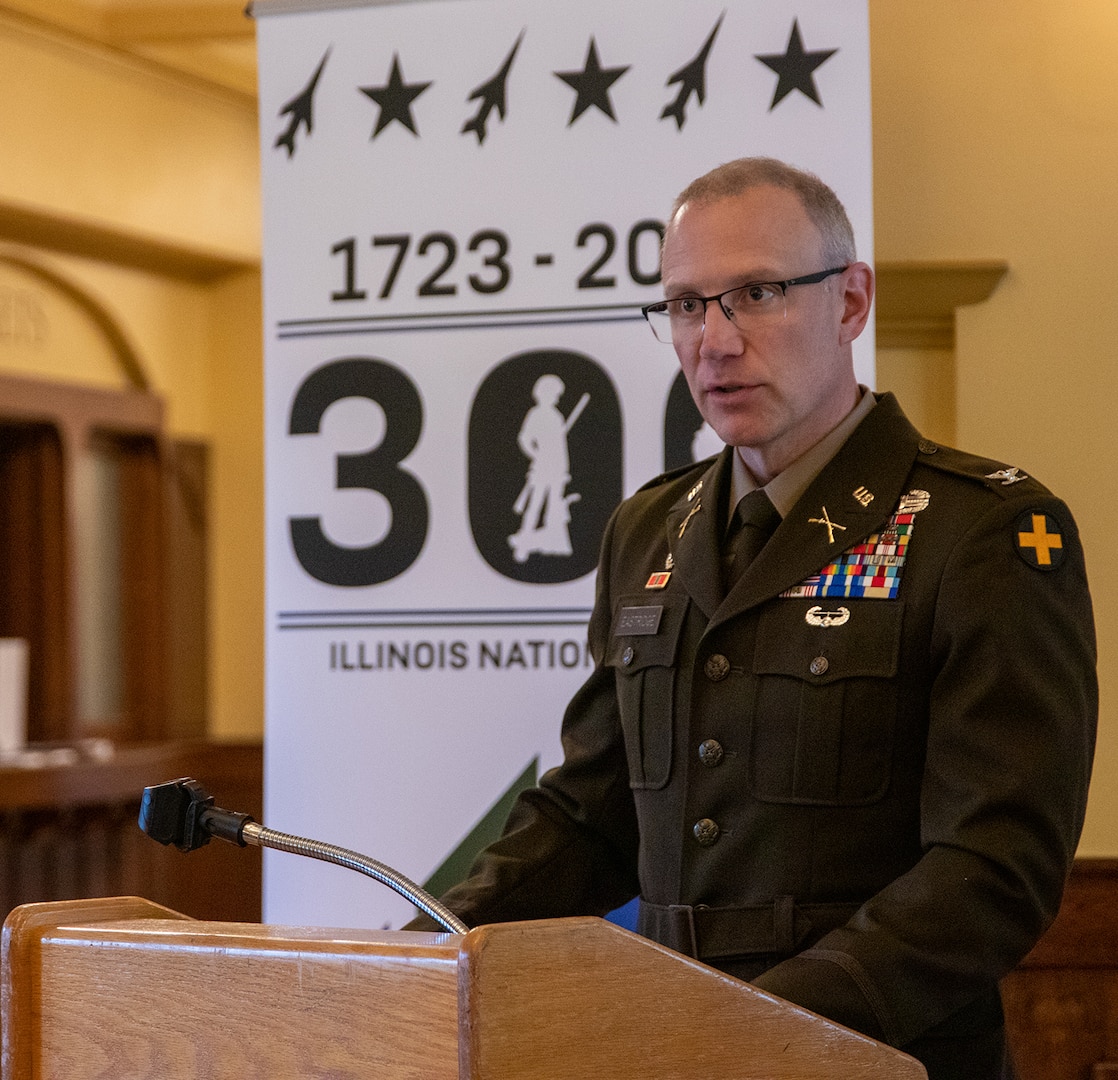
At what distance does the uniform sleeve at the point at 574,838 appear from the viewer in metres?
1.58

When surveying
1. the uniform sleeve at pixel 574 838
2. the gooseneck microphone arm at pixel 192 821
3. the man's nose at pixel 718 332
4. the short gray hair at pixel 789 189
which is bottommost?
the uniform sleeve at pixel 574 838

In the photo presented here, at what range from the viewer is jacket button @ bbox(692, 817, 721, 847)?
149 centimetres

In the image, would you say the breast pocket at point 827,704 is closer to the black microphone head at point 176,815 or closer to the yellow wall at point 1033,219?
the black microphone head at point 176,815

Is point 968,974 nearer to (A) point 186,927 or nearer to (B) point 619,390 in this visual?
(A) point 186,927

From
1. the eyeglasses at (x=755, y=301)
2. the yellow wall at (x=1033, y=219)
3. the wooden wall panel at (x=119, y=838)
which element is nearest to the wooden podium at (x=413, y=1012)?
the eyeglasses at (x=755, y=301)

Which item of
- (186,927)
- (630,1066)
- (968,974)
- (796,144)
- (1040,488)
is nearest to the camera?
(630,1066)

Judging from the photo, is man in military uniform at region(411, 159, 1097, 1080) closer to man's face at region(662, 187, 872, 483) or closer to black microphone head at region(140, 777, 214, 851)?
man's face at region(662, 187, 872, 483)

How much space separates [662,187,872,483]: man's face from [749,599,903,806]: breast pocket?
0.19 metres

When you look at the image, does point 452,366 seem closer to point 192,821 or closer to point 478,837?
point 478,837

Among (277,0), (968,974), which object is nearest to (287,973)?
(968,974)

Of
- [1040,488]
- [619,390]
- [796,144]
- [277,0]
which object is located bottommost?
[1040,488]

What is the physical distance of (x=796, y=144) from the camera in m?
2.19

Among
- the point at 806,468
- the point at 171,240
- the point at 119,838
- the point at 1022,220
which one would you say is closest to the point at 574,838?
the point at 806,468

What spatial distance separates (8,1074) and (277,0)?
1712 millimetres
